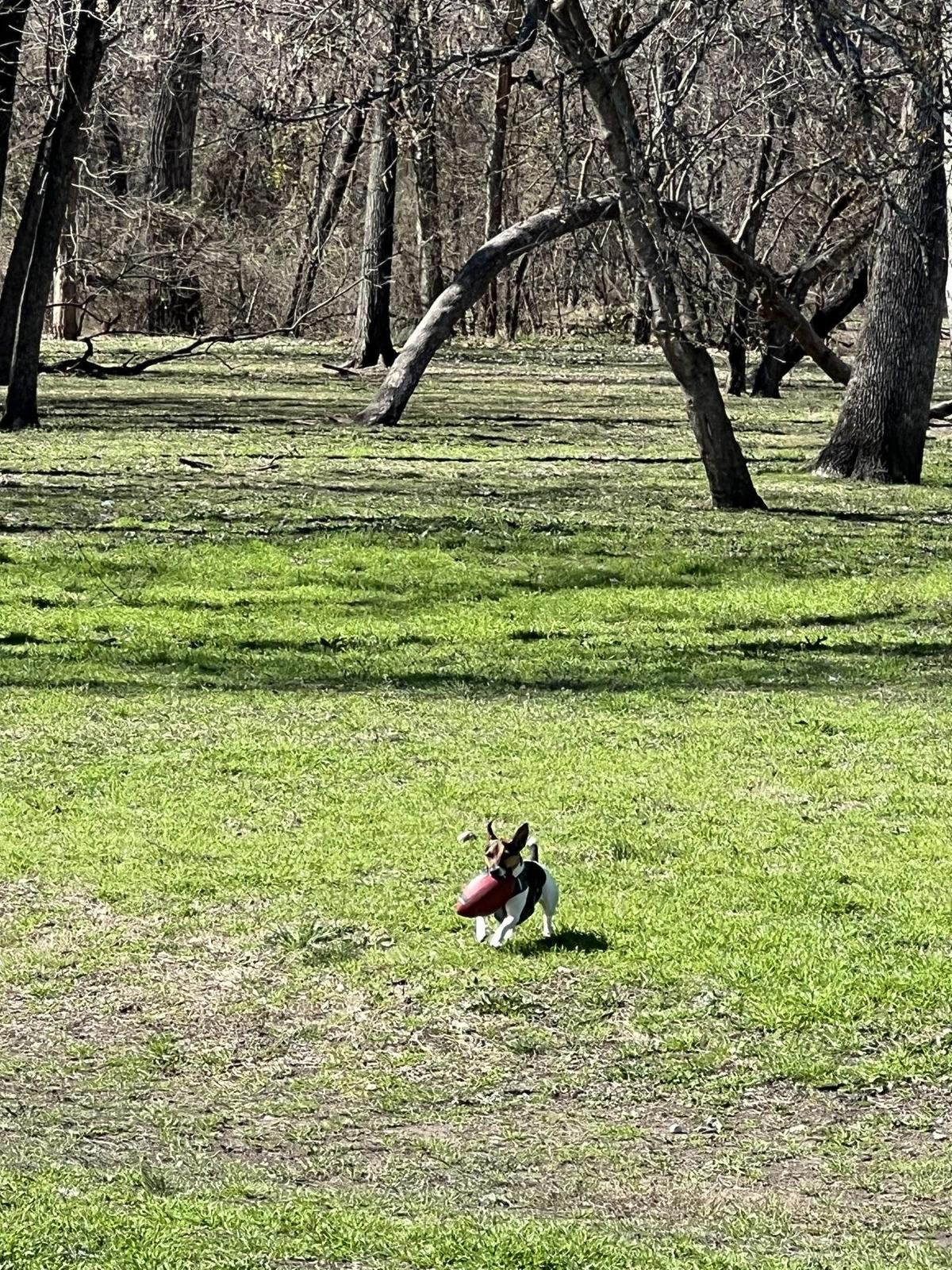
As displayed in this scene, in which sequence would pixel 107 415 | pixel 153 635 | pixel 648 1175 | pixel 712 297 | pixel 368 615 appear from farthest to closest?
pixel 107 415, pixel 712 297, pixel 368 615, pixel 153 635, pixel 648 1175

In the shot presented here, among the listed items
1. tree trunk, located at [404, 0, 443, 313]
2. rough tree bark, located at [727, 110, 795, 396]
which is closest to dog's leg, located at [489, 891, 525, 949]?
tree trunk, located at [404, 0, 443, 313]

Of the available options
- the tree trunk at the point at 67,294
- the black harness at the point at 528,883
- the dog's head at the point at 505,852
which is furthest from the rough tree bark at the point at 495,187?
the dog's head at the point at 505,852

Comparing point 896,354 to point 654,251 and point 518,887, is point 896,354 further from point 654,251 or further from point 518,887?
point 518,887

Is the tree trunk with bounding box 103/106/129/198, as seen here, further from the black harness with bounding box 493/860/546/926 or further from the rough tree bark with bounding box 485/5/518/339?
the black harness with bounding box 493/860/546/926

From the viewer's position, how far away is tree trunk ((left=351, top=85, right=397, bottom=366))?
35.0 m

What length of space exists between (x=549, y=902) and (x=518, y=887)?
0.14 m

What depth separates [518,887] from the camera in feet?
23.2

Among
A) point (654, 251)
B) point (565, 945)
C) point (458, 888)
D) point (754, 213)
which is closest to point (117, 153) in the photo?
point (754, 213)

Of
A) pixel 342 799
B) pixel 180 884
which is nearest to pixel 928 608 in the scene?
pixel 342 799

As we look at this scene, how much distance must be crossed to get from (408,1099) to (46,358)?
107ft

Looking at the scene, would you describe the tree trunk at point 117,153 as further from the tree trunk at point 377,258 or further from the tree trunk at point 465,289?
the tree trunk at point 465,289

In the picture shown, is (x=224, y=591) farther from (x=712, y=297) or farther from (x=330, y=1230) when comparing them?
(x=330, y=1230)

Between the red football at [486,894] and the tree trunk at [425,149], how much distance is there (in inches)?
221

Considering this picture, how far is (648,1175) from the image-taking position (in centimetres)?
550
